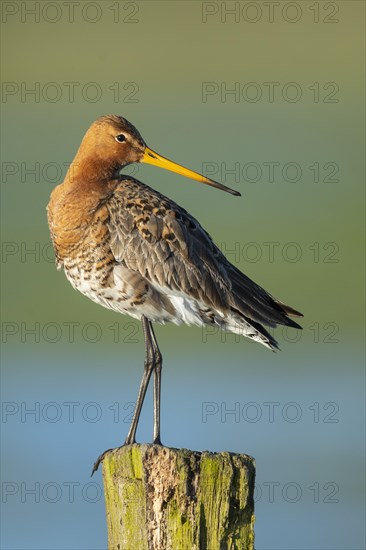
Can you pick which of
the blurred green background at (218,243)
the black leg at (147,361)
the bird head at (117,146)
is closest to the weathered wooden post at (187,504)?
the black leg at (147,361)

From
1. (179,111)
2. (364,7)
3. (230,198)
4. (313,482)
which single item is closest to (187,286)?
(313,482)

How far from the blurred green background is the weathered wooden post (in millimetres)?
3924

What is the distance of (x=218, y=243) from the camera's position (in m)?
15.4

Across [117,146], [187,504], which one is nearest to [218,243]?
[117,146]

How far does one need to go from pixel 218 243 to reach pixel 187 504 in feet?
33.5

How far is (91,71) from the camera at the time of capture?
2281 cm

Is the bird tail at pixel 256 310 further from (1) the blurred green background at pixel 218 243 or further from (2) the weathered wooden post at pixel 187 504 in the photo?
(1) the blurred green background at pixel 218 243

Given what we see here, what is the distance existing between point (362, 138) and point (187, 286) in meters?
13.5

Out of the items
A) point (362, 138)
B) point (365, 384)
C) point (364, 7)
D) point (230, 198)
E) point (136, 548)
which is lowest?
point (136, 548)

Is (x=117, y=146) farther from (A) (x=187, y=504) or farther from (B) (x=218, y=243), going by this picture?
(B) (x=218, y=243)

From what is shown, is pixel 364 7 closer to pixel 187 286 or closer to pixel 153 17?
pixel 153 17

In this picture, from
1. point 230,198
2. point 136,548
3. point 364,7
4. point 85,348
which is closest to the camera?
point 136,548

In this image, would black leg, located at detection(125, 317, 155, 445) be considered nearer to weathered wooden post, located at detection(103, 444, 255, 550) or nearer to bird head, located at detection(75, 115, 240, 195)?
bird head, located at detection(75, 115, 240, 195)

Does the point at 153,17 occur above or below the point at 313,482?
above
